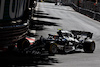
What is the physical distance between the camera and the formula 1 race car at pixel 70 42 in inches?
542

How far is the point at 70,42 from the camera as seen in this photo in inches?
563

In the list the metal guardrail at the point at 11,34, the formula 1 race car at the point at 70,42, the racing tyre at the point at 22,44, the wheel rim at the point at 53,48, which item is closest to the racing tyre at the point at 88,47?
the formula 1 race car at the point at 70,42

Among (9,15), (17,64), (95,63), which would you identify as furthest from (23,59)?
(95,63)

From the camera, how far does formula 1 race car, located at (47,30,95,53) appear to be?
45.2ft

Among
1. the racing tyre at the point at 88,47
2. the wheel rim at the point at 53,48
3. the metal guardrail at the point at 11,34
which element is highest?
the metal guardrail at the point at 11,34

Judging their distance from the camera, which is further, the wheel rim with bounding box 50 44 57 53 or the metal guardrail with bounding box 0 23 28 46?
the wheel rim with bounding box 50 44 57 53

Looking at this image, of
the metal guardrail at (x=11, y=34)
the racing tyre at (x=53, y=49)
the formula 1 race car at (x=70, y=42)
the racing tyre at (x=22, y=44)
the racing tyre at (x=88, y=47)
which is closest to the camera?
the metal guardrail at (x=11, y=34)

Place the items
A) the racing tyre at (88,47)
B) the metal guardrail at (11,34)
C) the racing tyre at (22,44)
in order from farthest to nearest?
the racing tyre at (88,47)
the racing tyre at (22,44)
the metal guardrail at (11,34)

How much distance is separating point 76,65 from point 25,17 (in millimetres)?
6046

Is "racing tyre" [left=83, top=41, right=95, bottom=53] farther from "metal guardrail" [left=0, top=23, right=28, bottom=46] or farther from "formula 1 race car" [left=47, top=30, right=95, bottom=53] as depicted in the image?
"metal guardrail" [left=0, top=23, right=28, bottom=46]

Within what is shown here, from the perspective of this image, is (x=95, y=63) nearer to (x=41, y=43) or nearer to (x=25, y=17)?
(x=41, y=43)

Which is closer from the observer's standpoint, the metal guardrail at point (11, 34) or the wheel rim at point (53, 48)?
the metal guardrail at point (11, 34)

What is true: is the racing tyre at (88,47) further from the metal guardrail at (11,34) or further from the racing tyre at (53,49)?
the metal guardrail at (11,34)

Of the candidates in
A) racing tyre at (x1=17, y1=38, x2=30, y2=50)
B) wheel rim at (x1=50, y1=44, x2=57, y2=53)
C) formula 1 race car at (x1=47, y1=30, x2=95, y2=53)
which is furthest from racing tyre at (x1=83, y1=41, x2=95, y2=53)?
racing tyre at (x1=17, y1=38, x2=30, y2=50)
